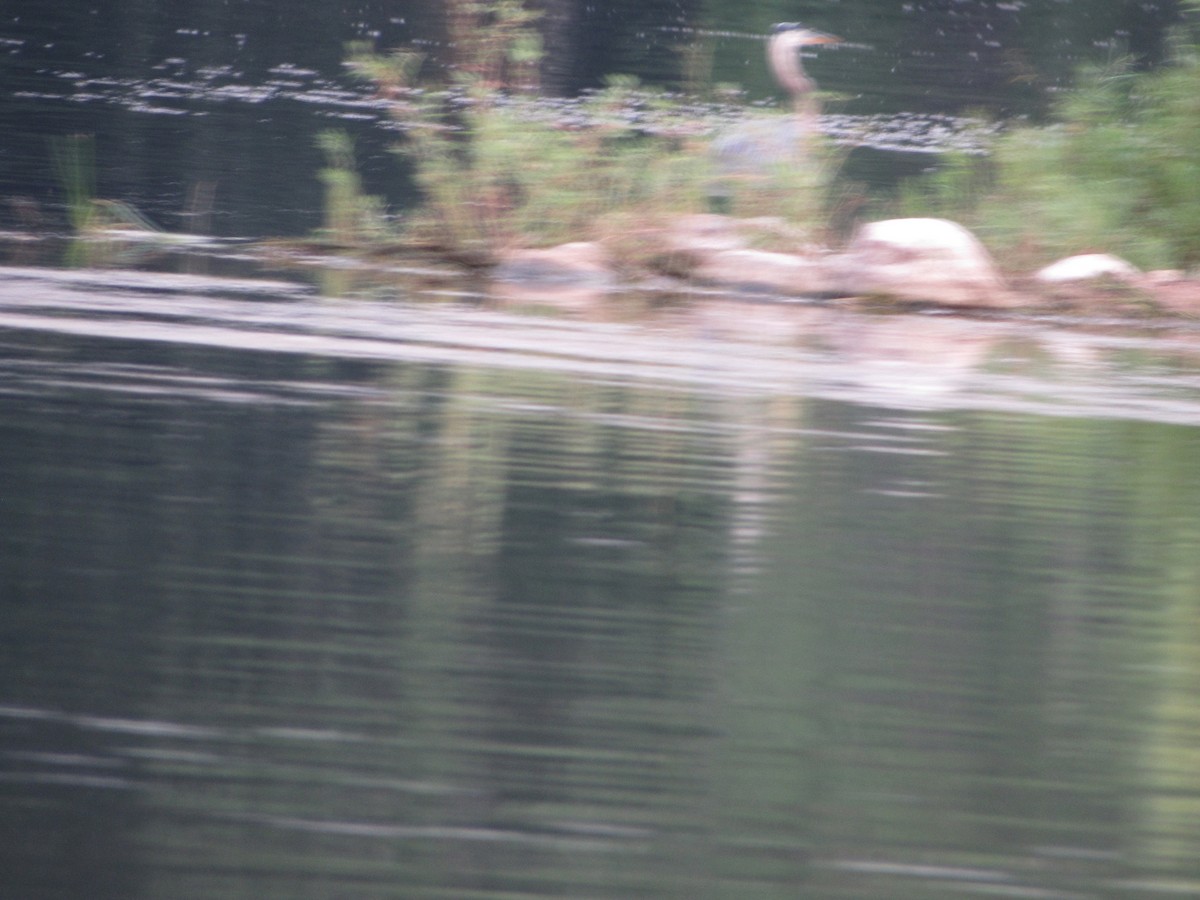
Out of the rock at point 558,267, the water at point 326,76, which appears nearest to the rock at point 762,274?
the rock at point 558,267

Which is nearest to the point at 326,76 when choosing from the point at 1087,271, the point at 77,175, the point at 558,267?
the point at 77,175

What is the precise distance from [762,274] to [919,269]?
1.08 metres

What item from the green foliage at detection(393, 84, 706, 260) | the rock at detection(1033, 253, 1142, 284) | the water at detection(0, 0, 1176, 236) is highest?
the green foliage at detection(393, 84, 706, 260)

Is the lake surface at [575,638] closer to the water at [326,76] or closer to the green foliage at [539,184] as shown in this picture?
the green foliage at [539,184]

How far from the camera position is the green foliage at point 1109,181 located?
1678 cm

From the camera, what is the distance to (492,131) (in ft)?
51.5

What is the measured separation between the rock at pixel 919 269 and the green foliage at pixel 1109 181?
4.14ft

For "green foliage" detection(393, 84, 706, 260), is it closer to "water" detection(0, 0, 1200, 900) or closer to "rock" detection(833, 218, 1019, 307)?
"rock" detection(833, 218, 1019, 307)

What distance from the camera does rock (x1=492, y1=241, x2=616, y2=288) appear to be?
15117mm

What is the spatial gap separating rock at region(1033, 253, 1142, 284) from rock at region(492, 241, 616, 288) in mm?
3221

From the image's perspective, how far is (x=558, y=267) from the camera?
1523cm

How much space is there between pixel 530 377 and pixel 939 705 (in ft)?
17.7

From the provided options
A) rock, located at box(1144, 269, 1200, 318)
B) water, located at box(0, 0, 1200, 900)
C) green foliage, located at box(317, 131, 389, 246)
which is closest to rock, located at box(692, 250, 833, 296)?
rock, located at box(1144, 269, 1200, 318)

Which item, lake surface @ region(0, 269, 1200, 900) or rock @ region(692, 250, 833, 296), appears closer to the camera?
lake surface @ region(0, 269, 1200, 900)
